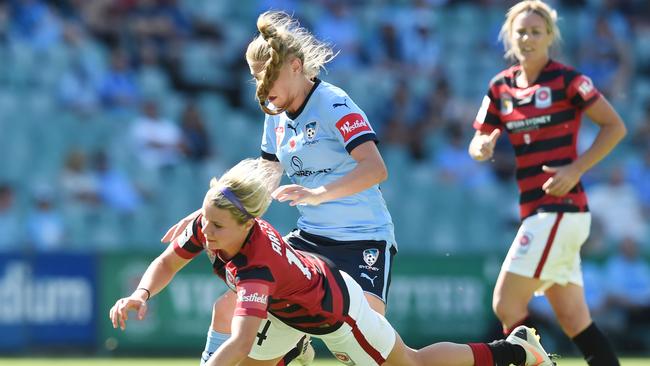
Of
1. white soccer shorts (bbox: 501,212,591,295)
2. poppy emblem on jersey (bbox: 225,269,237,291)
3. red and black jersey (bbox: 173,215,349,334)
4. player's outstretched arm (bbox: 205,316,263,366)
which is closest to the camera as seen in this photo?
player's outstretched arm (bbox: 205,316,263,366)

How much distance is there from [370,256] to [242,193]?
830 mm

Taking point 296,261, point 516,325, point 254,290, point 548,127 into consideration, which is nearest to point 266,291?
point 254,290

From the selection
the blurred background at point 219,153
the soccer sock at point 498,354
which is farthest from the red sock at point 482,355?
the blurred background at point 219,153

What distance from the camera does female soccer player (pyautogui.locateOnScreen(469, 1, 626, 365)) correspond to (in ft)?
20.0

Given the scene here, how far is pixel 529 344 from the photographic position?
5750 millimetres

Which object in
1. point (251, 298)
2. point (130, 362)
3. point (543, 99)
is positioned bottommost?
point (130, 362)

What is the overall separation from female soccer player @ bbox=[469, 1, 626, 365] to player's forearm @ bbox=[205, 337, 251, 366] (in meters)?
1.85

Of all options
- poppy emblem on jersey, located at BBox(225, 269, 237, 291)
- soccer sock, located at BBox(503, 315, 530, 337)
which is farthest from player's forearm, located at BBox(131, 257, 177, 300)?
soccer sock, located at BBox(503, 315, 530, 337)

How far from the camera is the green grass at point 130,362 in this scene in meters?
8.95

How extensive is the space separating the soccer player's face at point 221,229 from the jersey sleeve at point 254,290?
12cm

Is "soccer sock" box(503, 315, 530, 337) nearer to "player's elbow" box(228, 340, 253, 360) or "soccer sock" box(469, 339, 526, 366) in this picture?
"soccer sock" box(469, 339, 526, 366)

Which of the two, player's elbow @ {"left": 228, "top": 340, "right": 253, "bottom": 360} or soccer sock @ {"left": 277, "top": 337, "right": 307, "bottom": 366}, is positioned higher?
player's elbow @ {"left": 228, "top": 340, "right": 253, "bottom": 360}

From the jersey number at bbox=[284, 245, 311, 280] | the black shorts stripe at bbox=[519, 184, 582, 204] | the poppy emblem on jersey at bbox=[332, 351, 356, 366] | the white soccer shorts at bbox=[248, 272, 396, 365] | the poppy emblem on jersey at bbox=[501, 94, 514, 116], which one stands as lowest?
the poppy emblem on jersey at bbox=[332, 351, 356, 366]

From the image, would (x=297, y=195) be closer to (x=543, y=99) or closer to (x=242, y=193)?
(x=242, y=193)
